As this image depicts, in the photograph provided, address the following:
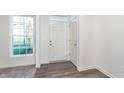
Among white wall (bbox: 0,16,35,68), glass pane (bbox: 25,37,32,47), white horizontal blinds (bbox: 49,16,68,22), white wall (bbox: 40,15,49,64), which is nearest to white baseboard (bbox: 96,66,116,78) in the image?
white wall (bbox: 40,15,49,64)

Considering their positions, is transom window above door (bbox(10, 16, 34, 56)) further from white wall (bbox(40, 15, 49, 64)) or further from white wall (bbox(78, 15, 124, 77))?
white wall (bbox(78, 15, 124, 77))

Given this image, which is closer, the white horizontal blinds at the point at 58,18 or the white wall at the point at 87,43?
the white wall at the point at 87,43

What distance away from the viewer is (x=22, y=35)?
3.96 metres

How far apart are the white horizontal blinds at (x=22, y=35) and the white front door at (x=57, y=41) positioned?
2.98 ft

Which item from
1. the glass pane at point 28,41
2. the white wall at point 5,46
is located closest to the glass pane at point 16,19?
the white wall at point 5,46

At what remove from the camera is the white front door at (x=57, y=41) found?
445cm

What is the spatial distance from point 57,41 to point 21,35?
1.63 m

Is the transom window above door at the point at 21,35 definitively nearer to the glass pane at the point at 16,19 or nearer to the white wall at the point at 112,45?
the glass pane at the point at 16,19

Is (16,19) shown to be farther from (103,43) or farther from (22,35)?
(103,43)

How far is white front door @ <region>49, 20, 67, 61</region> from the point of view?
4453mm
